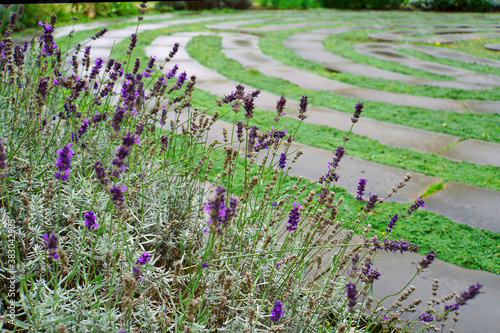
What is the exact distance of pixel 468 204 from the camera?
2.93m

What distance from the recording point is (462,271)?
7.51ft

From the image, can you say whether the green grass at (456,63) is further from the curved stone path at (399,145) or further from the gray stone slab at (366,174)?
the gray stone slab at (366,174)

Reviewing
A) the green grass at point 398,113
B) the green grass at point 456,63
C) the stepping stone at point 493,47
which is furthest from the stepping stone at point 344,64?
the stepping stone at point 493,47

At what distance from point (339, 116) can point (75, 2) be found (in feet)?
31.0

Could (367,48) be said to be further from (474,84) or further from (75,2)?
(75,2)

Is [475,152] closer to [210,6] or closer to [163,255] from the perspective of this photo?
[163,255]

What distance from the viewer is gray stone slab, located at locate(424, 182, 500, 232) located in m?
2.75

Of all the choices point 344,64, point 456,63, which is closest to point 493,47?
point 456,63

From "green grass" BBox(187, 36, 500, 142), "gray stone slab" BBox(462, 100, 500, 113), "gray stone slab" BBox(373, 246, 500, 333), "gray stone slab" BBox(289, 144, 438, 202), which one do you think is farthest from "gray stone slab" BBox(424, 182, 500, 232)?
"gray stone slab" BBox(462, 100, 500, 113)

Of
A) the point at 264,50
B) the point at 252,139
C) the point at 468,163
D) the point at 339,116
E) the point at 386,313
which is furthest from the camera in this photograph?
the point at 264,50

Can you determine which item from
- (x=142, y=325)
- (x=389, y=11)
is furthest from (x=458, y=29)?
(x=142, y=325)

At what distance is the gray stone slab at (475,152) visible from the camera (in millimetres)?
3639

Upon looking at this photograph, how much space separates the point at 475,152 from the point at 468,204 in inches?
41.9

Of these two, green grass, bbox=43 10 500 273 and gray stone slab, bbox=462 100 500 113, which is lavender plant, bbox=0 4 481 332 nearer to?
green grass, bbox=43 10 500 273
